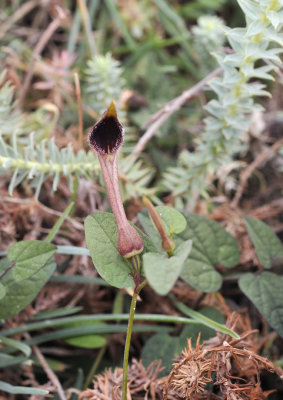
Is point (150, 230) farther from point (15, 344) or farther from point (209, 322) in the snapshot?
point (15, 344)

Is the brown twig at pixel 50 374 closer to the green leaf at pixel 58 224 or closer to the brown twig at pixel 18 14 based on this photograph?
the green leaf at pixel 58 224

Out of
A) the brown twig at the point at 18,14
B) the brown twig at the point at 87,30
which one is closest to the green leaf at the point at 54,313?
the brown twig at the point at 87,30

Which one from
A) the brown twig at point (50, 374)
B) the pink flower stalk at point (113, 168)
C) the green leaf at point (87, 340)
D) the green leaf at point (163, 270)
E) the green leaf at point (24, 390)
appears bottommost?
the green leaf at point (87, 340)

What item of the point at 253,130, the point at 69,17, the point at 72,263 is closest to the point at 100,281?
the point at 72,263

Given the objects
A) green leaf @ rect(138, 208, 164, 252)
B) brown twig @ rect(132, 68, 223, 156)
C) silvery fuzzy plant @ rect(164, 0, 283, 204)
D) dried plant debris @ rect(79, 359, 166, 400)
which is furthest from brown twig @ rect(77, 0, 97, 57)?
dried plant debris @ rect(79, 359, 166, 400)

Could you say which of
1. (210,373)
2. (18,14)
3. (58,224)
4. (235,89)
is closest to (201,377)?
(210,373)

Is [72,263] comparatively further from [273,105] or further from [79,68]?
[273,105]
